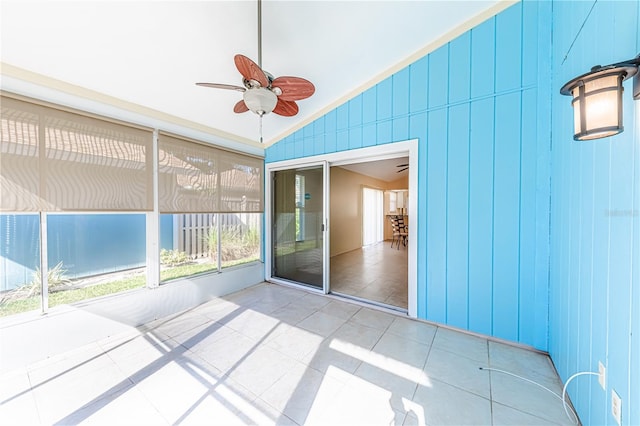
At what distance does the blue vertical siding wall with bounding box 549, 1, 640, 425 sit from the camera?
3.16 ft

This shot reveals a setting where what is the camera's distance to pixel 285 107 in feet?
7.30

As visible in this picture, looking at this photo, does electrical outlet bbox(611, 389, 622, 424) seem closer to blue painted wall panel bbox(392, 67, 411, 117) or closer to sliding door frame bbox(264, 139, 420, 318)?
sliding door frame bbox(264, 139, 420, 318)

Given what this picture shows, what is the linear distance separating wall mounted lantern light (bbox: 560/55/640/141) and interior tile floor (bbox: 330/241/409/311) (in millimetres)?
2545

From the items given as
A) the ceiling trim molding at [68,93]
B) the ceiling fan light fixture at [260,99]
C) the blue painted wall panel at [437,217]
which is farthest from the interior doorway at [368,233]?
the ceiling trim molding at [68,93]

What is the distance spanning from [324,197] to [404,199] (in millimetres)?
7569

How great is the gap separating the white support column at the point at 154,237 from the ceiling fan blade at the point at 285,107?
1.70 metres

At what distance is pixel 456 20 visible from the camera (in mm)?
2301

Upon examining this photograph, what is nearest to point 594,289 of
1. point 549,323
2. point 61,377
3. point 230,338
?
point 549,323

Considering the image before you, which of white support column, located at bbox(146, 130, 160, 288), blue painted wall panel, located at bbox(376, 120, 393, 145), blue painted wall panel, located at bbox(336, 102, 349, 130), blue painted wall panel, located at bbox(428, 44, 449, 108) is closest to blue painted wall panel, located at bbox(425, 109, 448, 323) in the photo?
blue painted wall panel, located at bbox(428, 44, 449, 108)

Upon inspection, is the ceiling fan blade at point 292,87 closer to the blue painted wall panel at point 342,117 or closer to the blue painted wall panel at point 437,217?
the blue painted wall panel at point 342,117

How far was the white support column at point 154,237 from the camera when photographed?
2.77m

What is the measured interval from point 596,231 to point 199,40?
3.25 metres

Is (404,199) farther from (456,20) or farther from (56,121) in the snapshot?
(56,121)

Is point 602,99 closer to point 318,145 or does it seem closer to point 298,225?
point 318,145
